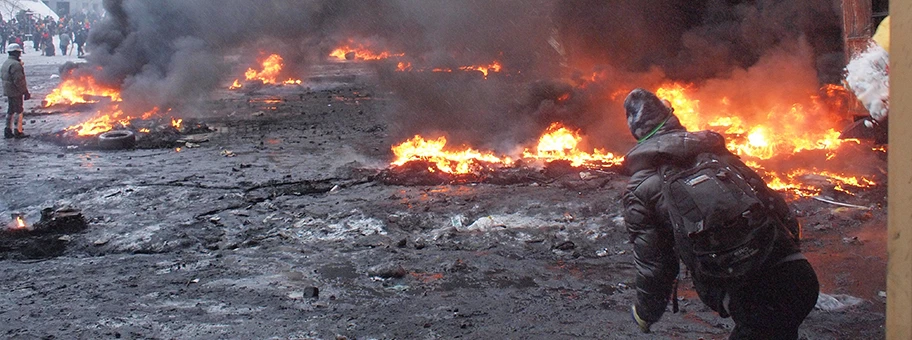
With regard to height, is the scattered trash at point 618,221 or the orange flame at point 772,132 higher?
the orange flame at point 772,132

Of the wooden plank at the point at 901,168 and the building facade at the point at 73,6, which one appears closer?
the wooden plank at the point at 901,168

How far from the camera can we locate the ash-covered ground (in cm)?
448

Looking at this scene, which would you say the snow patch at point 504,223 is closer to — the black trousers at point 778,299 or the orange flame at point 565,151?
the orange flame at point 565,151

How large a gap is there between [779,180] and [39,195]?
8.71 meters

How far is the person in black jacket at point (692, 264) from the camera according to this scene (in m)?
2.71

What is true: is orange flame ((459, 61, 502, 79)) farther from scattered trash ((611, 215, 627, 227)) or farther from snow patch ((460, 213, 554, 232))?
scattered trash ((611, 215, 627, 227))

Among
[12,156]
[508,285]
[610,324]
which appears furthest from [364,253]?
[12,156]

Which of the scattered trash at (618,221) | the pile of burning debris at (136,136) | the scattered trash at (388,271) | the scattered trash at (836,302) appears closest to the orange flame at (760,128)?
the scattered trash at (618,221)

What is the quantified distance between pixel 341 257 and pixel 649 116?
356 cm

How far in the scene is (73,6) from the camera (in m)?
55.2

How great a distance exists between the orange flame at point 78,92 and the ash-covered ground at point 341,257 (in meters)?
6.14

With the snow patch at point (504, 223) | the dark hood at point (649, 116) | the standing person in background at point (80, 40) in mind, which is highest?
the standing person in background at point (80, 40)

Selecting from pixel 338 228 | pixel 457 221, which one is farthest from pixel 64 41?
pixel 457 221

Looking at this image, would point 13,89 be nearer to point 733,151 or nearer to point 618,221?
point 618,221
